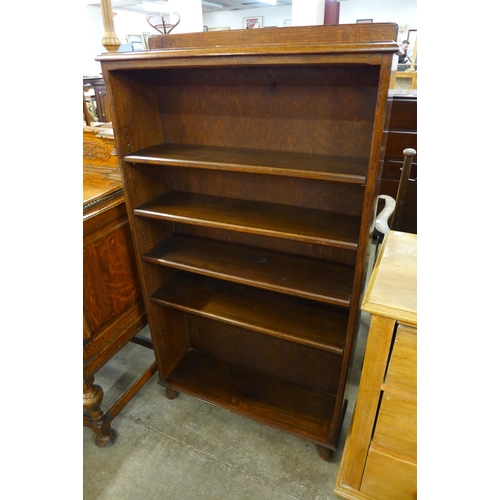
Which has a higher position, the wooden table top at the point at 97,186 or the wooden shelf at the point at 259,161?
the wooden shelf at the point at 259,161

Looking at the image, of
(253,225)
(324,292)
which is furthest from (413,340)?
(253,225)

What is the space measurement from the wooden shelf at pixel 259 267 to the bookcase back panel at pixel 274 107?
1.48 ft

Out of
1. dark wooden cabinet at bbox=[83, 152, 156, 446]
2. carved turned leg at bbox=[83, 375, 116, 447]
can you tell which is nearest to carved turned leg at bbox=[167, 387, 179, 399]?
dark wooden cabinet at bbox=[83, 152, 156, 446]

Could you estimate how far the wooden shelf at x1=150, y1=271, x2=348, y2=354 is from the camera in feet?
4.51

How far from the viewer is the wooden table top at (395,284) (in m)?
0.92

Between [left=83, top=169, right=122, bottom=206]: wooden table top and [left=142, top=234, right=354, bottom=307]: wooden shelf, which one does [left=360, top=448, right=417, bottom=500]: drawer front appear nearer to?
[left=142, top=234, right=354, bottom=307]: wooden shelf

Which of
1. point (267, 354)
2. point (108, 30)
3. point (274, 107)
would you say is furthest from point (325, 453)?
point (108, 30)

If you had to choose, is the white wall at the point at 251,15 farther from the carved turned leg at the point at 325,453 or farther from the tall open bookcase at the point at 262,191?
the carved turned leg at the point at 325,453

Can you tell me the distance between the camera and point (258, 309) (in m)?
1.55

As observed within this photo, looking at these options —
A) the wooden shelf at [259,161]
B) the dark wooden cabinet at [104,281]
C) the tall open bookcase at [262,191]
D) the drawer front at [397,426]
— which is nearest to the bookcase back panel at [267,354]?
the tall open bookcase at [262,191]

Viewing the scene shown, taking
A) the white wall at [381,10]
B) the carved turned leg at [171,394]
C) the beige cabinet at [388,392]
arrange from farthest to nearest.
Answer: the white wall at [381,10], the carved turned leg at [171,394], the beige cabinet at [388,392]

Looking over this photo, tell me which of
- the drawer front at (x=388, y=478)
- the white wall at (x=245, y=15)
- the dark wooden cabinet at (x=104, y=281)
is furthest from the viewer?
the white wall at (x=245, y=15)

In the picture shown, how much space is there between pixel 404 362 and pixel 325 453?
824mm
